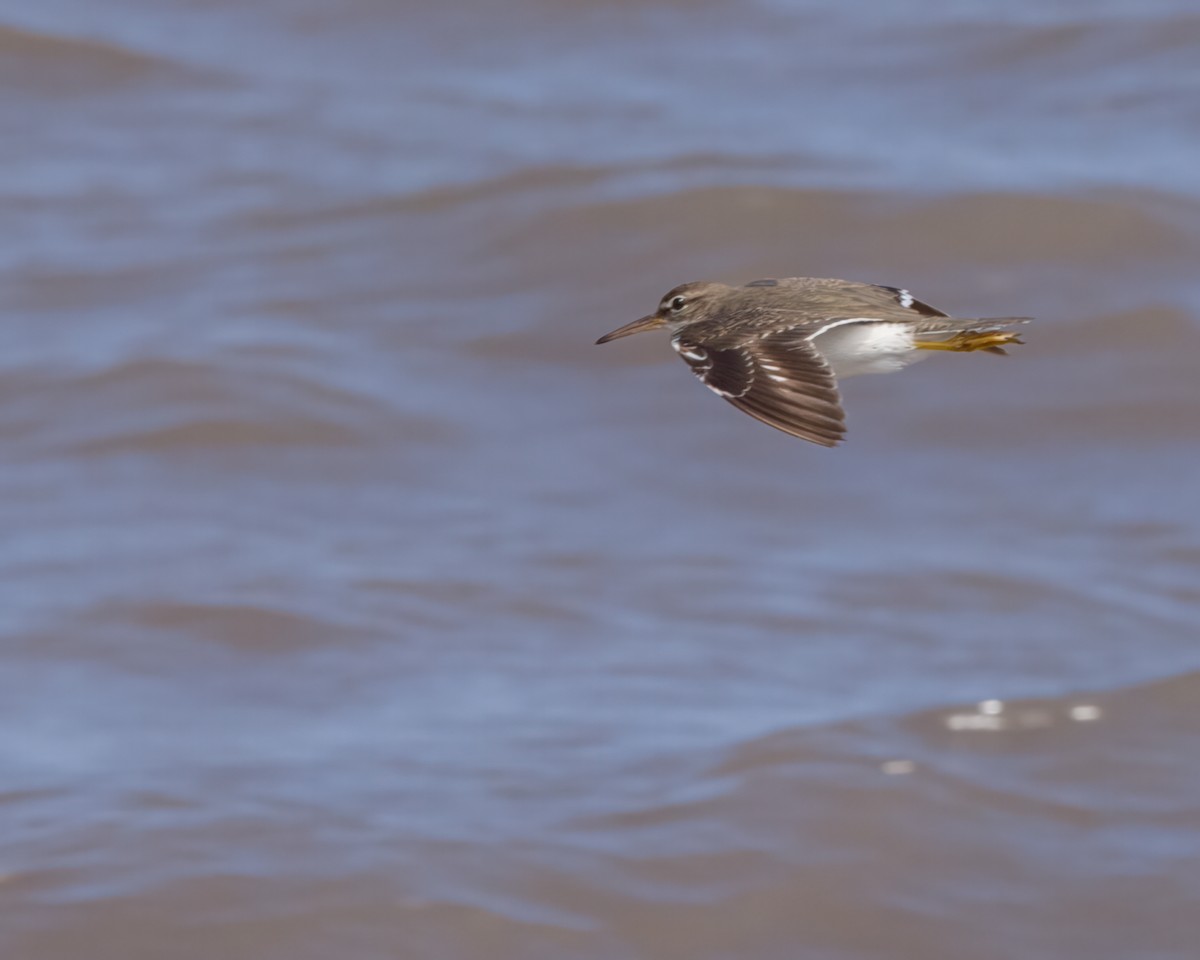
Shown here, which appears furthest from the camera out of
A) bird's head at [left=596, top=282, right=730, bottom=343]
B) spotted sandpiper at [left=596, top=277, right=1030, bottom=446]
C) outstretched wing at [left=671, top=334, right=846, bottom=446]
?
bird's head at [left=596, top=282, right=730, bottom=343]

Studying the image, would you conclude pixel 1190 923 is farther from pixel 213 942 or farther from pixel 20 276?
pixel 20 276

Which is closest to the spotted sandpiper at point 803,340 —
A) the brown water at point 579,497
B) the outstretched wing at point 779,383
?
the outstretched wing at point 779,383

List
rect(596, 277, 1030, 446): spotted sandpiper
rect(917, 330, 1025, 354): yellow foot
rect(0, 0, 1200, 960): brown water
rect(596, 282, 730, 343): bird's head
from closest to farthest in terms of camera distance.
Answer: rect(596, 277, 1030, 446): spotted sandpiper → rect(917, 330, 1025, 354): yellow foot → rect(596, 282, 730, 343): bird's head → rect(0, 0, 1200, 960): brown water

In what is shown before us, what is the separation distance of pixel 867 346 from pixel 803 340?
1.24 feet

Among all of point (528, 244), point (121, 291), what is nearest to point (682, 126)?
point (528, 244)

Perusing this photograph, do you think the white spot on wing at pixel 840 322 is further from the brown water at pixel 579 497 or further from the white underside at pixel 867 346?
the brown water at pixel 579 497

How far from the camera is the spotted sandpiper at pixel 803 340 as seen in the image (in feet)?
20.0

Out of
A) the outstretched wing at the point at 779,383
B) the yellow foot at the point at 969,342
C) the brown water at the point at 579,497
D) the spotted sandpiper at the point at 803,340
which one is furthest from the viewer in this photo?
the brown water at the point at 579,497

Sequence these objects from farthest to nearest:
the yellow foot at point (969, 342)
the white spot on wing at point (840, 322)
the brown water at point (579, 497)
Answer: the brown water at point (579, 497)
the yellow foot at point (969, 342)
the white spot on wing at point (840, 322)

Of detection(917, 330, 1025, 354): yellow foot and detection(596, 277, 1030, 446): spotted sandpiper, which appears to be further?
detection(917, 330, 1025, 354): yellow foot

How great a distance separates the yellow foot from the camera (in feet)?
22.1

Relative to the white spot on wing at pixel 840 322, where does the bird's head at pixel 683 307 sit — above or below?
above

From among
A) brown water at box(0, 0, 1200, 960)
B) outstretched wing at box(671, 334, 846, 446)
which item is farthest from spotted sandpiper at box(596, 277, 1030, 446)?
brown water at box(0, 0, 1200, 960)

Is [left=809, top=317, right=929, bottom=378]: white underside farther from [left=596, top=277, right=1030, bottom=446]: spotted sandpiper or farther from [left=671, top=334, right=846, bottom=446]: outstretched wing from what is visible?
[left=671, top=334, right=846, bottom=446]: outstretched wing
